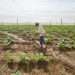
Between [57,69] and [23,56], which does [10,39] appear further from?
[57,69]

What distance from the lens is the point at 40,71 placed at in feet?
31.2

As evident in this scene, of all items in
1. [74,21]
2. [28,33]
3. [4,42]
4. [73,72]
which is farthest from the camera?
[74,21]

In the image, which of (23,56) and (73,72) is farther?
(23,56)

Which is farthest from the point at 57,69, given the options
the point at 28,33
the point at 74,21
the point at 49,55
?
the point at 74,21

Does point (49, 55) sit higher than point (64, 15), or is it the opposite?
point (64, 15)

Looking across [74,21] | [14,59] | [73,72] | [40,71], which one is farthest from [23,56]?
[74,21]

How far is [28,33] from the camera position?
1477cm

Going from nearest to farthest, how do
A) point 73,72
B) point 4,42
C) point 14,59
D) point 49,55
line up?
1. point 73,72
2. point 14,59
3. point 49,55
4. point 4,42

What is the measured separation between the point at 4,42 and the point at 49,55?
250 cm

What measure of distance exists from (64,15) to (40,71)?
38.4ft

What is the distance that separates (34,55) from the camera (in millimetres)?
10492

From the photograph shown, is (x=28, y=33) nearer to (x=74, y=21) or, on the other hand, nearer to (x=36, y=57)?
(x=36, y=57)

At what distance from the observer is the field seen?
948 centimetres

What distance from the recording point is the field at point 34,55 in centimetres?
948
